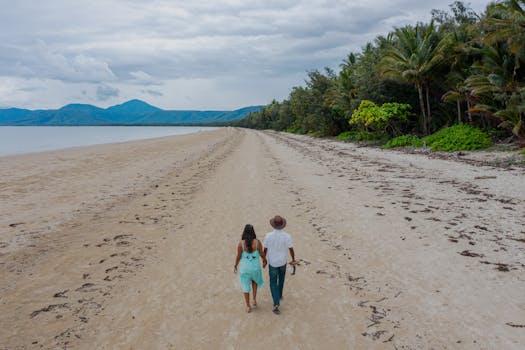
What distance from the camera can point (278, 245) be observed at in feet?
15.2

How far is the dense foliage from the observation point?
57.7ft

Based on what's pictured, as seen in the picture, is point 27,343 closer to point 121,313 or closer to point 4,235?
point 121,313

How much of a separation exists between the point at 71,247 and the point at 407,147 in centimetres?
2460

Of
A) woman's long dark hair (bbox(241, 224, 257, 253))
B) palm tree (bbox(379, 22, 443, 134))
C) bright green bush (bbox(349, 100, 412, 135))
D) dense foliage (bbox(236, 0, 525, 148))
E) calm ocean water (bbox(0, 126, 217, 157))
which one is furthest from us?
calm ocean water (bbox(0, 126, 217, 157))

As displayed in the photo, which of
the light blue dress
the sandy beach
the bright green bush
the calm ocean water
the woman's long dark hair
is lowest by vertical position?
the sandy beach

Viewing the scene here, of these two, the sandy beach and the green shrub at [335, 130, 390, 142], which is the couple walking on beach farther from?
the green shrub at [335, 130, 390, 142]

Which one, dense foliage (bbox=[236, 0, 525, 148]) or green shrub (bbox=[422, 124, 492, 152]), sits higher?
dense foliage (bbox=[236, 0, 525, 148])

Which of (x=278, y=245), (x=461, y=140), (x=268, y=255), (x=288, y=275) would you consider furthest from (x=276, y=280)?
(x=461, y=140)

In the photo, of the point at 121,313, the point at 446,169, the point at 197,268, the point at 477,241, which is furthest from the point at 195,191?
the point at 446,169

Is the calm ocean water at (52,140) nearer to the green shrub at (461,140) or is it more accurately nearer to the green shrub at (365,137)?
the green shrub at (365,137)

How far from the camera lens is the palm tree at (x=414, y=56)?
2462cm

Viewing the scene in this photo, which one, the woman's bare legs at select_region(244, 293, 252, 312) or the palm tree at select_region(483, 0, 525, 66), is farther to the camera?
the palm tree at select_region(483, 0, 525, 66)

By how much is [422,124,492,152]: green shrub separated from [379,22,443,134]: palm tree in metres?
3.50

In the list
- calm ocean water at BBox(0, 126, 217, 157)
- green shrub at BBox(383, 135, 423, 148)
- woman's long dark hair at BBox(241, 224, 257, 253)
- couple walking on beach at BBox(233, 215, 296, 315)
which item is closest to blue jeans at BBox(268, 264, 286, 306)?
couple walking on beach at BBox(233, 215, 296, 315)
